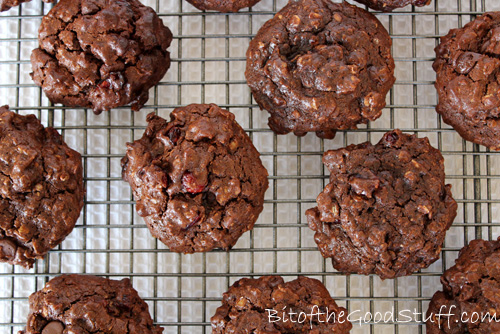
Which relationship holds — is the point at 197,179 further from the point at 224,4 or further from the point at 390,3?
the point at 390,3

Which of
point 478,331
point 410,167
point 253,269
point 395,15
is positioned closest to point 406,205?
point 410,167

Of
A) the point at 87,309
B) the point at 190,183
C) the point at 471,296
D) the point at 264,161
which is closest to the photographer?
the point at 190,183

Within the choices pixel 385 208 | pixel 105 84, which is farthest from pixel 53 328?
pixel 385 208

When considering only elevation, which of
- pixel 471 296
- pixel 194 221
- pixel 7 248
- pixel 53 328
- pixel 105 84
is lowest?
pixel 53 328

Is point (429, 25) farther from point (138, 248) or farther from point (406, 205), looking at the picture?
point (138, 248)

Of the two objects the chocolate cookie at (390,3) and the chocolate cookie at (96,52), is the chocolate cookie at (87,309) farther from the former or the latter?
the chocolate cookie at (390,3)

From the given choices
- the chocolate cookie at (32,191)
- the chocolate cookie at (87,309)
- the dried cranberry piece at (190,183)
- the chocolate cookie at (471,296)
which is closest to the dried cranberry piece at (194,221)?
the dried cranberry piece at (190,183)

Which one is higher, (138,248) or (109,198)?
(109,198)
